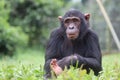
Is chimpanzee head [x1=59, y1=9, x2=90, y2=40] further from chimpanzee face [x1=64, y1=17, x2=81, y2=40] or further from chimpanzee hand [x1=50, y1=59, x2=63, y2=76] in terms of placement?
chimpanzee hand [x1=50, y1=59, x2=63, y2=76]

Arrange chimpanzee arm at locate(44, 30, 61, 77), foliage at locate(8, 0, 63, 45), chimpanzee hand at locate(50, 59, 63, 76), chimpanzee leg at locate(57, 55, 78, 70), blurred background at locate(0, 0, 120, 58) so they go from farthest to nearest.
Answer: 1. foliage at locate(8, 0, 63, 45)
2. blurred background at locate(0, 0, 120, 58)
3. chimpanzee arm at locate(44, 30, 61, 77)
4. chimpanzee leg at locate(57, 55, 78, 70)
5. chimpanzee hand at locate(50, 59, 63, 76)

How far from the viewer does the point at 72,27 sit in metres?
5.92

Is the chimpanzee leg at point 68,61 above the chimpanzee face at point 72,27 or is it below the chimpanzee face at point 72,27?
below

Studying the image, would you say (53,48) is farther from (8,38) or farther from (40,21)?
(40,21)

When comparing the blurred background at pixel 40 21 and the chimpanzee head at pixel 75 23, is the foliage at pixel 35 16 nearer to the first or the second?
the blurred background at pixel 40 21

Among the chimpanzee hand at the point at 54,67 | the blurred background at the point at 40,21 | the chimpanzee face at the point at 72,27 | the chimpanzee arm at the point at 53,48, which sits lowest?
the chimpanzee hand at the point at 54,67

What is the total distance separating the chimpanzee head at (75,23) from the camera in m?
5.93

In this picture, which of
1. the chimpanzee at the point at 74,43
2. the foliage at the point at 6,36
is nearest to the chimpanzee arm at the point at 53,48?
the chimpanzee at the point at 74,43

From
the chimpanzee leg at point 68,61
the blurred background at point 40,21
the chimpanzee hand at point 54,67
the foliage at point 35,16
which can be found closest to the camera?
the chimpanzee hand at point 54,67

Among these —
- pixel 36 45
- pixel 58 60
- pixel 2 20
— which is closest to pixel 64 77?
pixel 58 60

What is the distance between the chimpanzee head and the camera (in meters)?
5.93

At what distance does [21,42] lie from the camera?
1905 centimetres

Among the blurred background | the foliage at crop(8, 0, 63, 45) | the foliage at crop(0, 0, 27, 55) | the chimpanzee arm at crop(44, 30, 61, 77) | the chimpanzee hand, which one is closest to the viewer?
the chimpanzee hand

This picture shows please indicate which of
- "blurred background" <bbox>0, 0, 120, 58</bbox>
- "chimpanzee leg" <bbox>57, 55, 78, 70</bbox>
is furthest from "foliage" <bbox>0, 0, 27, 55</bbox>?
"chimpanzee leg" <bbox>57, 55, 78, 70</bbox>
